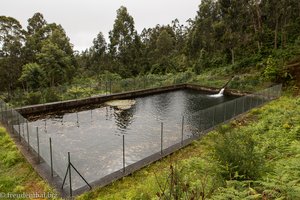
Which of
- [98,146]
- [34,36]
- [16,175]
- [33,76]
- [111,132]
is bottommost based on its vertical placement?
[16,175]

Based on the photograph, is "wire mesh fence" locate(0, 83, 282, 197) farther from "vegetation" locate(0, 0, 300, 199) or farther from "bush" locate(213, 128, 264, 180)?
"bush" locate(213, 128, 264, 180)

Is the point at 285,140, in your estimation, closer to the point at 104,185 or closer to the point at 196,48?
the point at 104,185

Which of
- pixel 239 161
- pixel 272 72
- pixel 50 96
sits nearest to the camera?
pixel 239 161

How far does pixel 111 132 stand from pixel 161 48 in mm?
34091

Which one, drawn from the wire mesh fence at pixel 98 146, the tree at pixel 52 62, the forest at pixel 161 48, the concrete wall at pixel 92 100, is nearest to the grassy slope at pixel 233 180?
the wire mesh fence at pixel 98 146

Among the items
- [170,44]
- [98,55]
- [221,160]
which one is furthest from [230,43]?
[221,160]

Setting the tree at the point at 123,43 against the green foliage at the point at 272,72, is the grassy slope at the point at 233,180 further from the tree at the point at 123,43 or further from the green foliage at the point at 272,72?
the tree at the point at 123,43

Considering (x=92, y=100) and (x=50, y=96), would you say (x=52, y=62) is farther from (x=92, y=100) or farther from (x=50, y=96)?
(x=92, y=100)

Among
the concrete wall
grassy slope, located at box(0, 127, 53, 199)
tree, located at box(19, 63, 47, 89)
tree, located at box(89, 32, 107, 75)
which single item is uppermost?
tree, located at box(89, 32, 107, 75)

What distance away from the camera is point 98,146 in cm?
1062

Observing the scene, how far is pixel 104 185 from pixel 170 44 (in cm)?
4147

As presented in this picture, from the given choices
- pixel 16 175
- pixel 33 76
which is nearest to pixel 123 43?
pixel 33 76

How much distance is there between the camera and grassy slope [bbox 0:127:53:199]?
749cm

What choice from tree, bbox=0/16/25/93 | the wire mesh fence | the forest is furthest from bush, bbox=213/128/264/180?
tree, bbox=0/16/25/93
